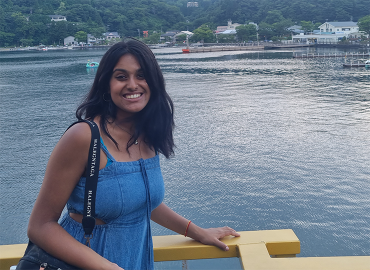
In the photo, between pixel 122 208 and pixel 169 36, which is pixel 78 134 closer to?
pixel 122 208

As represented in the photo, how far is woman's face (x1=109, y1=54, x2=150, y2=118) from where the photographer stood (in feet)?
4.73

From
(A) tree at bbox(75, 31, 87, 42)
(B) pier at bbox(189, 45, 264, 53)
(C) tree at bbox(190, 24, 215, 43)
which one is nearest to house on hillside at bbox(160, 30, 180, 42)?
(C) tree at bbox(190, 24, 215, 43)

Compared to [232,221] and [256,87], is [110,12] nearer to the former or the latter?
[256,87]

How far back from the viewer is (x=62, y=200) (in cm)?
126

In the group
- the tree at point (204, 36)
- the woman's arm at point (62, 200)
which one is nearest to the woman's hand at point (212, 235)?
the woman's arm at point (62, 200)

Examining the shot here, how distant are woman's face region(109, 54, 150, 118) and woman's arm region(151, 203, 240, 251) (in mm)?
462

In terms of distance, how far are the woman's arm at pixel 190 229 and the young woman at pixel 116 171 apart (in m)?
0.01

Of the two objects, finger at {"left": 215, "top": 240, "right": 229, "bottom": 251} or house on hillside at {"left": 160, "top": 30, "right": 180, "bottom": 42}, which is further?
house on hillside at {"left": 160, "top": 30, "right": 180, "bottom": 42}

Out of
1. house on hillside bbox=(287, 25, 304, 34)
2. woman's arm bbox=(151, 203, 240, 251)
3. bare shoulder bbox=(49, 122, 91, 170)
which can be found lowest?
woman's arm bbox=(151, 203, 240, 251)

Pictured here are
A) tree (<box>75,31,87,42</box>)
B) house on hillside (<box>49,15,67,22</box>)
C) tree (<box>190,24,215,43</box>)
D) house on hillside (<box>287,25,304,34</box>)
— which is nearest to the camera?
house on hillside (<box>287,25,304,34</box>)

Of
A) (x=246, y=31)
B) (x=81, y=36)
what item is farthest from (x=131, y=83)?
(x=81, y=36)

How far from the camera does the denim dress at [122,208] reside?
1.30 metres

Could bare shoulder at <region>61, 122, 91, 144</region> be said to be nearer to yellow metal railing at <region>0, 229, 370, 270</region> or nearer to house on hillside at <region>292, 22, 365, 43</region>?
yellow metal railing at <region>0, 229, 370, 270</region>

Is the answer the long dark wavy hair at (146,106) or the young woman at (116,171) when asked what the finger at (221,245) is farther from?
the long dark wavy hair at (146,106)
